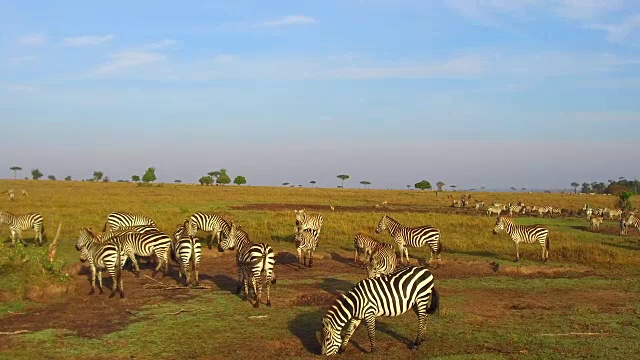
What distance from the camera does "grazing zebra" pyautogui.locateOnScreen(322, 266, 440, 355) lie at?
31.3ft

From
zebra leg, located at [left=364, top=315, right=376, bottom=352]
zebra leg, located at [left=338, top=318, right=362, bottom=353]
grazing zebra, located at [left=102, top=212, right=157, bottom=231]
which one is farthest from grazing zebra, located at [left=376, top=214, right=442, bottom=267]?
grazing zebra, located at [left=102, top=212, right=157, bottom=231]

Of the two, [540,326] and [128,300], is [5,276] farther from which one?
[540,326]

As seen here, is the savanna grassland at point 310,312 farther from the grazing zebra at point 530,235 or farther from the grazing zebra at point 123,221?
the grazing zebra at point 123,221

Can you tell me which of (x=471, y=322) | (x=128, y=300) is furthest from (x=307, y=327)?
(x=128, y=300)

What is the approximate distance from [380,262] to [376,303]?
14.8 ft

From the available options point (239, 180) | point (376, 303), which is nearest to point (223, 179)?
point (239, 180)

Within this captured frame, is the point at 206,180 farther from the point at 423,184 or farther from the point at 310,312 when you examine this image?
the point at 310,312

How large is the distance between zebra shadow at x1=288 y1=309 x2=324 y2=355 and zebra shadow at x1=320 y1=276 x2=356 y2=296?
1.98m

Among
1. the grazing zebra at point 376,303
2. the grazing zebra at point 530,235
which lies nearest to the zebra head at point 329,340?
the grazing zebra at point 376,303

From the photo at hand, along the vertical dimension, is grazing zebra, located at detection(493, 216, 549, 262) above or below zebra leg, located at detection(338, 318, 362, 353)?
above

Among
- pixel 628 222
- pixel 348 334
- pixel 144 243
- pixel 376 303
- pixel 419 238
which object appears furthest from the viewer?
pixel 628 222

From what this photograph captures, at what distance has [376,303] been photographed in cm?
977

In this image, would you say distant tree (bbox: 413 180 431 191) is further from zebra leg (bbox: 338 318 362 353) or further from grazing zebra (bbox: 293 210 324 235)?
zebra leg (bbox: 338 318 362 353)

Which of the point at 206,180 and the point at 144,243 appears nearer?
the point at 144,243
